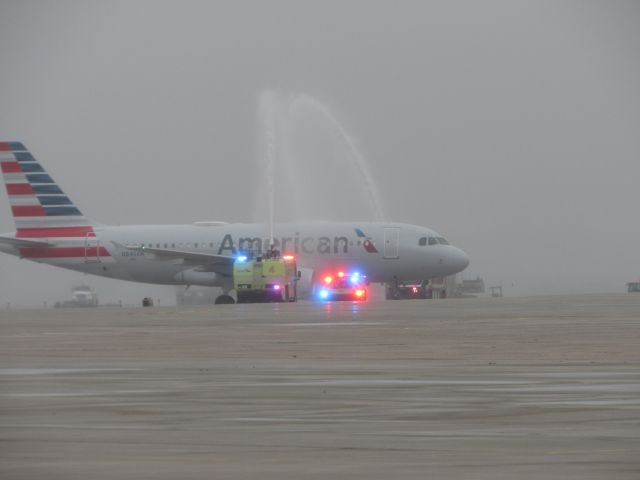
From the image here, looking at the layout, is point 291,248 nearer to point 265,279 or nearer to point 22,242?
point 265,279

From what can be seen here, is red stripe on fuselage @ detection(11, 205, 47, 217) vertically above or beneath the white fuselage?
above

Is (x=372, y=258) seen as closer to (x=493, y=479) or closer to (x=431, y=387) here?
(x=431, y=387)

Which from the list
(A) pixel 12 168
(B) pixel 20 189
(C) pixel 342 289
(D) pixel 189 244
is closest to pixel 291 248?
(C) pixel 342 289

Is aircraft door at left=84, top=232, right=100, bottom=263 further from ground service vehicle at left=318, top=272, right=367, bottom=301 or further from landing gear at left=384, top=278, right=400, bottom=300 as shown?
landing gear at left=384, top=278, right=400, bottom=300

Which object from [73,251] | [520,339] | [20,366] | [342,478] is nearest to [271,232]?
[73,251]

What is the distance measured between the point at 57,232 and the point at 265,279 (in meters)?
15.6

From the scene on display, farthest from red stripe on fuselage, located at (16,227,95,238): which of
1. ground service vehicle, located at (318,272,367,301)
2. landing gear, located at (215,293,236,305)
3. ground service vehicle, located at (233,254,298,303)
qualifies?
ground service vehicle, located at (318,272,367,301)

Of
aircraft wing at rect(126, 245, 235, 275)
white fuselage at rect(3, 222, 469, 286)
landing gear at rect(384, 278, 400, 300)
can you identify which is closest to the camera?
aircraft wing at rect(126, 245, 235, 275)

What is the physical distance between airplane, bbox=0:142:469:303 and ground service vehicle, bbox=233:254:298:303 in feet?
12.6

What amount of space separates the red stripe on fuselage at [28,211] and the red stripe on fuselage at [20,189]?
825 millimetres

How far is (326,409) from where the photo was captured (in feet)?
32.0

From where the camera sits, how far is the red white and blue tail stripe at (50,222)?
6844 cm

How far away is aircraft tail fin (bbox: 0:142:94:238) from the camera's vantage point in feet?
225

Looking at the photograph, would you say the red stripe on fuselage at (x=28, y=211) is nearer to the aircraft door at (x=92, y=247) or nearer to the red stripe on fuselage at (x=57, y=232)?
the red stripe on fuselage at (x=57, y=232)
